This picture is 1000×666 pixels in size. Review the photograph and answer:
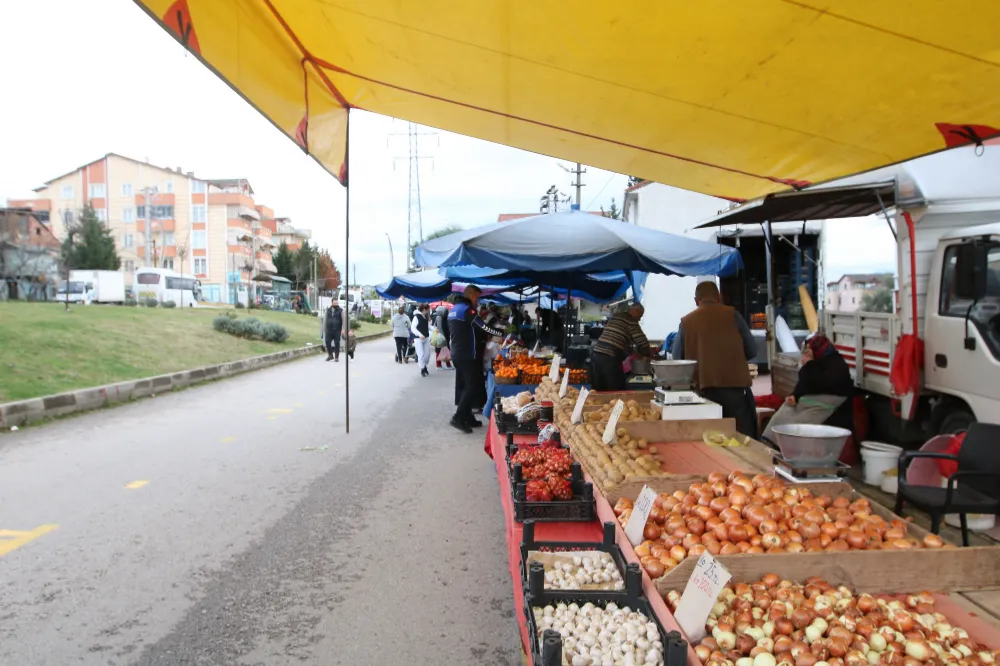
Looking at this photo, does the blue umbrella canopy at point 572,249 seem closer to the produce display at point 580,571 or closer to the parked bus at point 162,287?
the produce display at point 580,571

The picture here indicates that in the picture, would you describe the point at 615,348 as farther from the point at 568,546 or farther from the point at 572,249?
the point at 568,546

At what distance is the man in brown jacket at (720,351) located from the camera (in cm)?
630

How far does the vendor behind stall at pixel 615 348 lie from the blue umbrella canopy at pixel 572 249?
74 centimetres

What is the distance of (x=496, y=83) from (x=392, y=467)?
4637 mm

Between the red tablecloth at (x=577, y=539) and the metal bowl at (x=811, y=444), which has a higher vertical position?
the metal bowl at (x=811, y=444)

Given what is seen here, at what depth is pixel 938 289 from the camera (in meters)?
6.08

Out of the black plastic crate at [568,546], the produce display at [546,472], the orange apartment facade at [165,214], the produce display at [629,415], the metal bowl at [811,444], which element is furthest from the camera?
the orange apartment facade at [165,214]

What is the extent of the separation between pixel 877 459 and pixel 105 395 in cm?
1211

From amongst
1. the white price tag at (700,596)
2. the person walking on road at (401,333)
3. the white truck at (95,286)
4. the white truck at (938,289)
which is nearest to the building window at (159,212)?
the white truck at (95,286)


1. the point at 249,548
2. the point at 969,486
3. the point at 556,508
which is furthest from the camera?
the point at 249,548

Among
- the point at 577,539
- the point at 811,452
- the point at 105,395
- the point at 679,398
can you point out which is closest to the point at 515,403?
the point at 679,398

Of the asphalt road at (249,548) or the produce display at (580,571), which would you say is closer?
the produce display at (580,571)

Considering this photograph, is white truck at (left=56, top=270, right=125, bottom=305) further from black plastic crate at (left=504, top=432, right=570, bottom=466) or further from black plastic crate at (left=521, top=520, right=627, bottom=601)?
black plastic crate at (left=521, top=520, right=627, bottom=601)

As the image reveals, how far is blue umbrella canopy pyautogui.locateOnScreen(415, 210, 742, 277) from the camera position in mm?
6961
